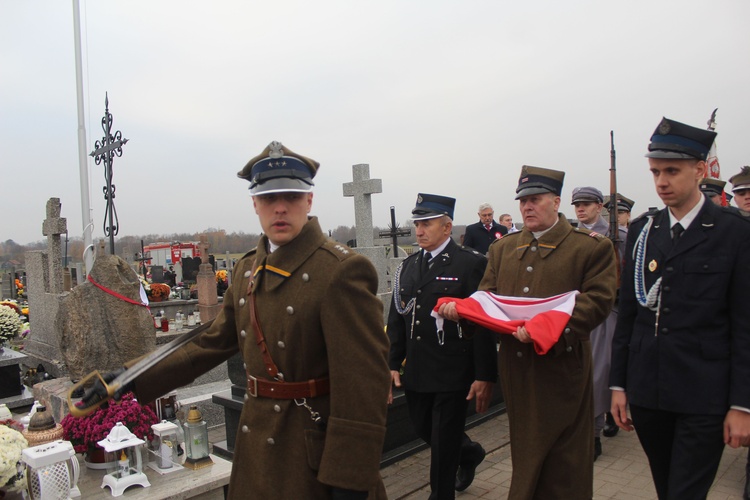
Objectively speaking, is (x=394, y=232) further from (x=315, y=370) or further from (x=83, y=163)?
(x=315, y=370)

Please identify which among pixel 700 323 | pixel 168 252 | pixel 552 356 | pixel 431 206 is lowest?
pixel 552 356

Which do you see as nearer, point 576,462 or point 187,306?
point 576,462

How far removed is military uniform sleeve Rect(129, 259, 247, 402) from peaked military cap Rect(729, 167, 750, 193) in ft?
15.6

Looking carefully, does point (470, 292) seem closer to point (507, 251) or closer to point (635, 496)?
point (507, 251)

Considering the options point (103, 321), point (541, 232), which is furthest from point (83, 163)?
point (541, 232)

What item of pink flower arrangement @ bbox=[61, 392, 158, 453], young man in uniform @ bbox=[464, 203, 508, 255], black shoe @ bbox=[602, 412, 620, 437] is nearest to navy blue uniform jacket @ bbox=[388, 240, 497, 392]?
pink flower arrangement @ bbox=[61, 392, 158, 453]

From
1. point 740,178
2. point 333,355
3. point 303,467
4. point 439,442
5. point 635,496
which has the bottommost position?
point 635,496

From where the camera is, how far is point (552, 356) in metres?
3.37

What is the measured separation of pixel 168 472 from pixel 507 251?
261 cm

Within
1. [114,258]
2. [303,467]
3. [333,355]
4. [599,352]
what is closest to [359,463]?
[303,467]

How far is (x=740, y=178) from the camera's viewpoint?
5273mm

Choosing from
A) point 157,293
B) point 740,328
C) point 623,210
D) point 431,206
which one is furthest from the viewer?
point 157,293

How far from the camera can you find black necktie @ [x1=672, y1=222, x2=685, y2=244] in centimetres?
280

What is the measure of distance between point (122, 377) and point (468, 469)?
3.11 metres
